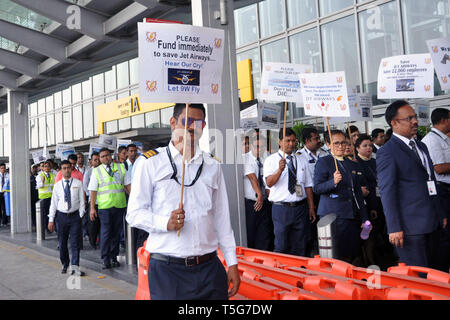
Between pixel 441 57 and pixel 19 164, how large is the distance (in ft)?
41.5

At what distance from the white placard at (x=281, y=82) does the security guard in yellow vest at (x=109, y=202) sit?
327 cm

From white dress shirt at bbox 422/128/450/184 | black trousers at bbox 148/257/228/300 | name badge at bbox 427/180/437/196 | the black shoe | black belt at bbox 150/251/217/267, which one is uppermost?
white dress shirt at bbox 422/128/450/184

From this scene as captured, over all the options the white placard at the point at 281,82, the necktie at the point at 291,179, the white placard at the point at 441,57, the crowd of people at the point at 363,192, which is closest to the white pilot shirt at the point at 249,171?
the crowd of people at the point at 363,192

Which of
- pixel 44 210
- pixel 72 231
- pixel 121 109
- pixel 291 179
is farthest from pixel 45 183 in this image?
pixel 121 109

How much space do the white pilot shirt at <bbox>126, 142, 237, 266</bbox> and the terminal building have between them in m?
3.05

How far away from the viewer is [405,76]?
695cm

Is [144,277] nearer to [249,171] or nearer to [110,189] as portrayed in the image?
[249,171]

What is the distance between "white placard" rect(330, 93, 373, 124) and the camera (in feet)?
28.3

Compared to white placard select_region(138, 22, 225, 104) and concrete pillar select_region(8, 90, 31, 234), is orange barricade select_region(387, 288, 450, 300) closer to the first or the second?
white placard select_region(138, 22, 225, 104)

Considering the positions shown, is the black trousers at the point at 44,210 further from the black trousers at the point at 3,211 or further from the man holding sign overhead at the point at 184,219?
the man holding sign overhead at the point at 184,219

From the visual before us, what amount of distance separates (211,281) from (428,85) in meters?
5.13

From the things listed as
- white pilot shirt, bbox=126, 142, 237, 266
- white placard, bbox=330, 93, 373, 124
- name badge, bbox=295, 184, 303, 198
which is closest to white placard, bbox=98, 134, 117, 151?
white placard, bbox=330, 93, 373, 124
